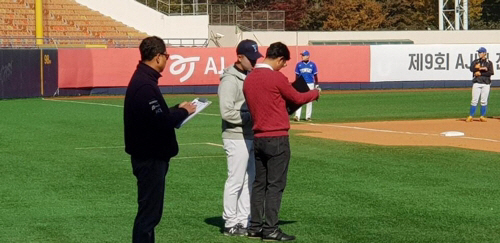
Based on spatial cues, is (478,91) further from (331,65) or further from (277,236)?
(277,236)

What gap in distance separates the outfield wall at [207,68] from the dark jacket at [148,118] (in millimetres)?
27657

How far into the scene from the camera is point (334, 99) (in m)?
36.2

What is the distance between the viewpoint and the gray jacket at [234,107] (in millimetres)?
9656

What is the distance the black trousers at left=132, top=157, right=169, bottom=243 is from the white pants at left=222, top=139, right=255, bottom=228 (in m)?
2.15

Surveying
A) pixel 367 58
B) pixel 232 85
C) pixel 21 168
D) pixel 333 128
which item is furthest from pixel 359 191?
pixel 367 58

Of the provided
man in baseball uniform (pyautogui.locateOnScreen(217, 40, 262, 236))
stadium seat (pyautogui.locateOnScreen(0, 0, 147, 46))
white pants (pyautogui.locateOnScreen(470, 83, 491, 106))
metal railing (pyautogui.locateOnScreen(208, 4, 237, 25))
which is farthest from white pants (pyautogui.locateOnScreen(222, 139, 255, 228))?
metal railing (pyautogui.locateOnScreen(208, 4, 237, 25))

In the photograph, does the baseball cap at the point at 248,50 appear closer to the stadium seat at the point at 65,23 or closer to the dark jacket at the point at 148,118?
the dark jacket at the point at 148,118

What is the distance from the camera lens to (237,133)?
9.76m

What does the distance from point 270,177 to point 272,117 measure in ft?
1.98

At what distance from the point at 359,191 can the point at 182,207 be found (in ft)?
8.27

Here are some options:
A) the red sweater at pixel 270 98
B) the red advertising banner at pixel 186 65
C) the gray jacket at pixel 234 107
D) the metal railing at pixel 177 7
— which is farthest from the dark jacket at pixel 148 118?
the metal railing at pixel 177 7

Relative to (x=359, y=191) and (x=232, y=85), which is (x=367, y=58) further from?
(x=232, y=85)

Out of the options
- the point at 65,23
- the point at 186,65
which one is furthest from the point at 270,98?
the point at 65,23

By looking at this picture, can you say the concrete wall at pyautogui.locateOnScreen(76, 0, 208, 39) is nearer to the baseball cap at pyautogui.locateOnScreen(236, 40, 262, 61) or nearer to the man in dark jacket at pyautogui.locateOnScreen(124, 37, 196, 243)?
the baseball cap at pyautogui.locateOnScreen(236, 40, 262, 61)
